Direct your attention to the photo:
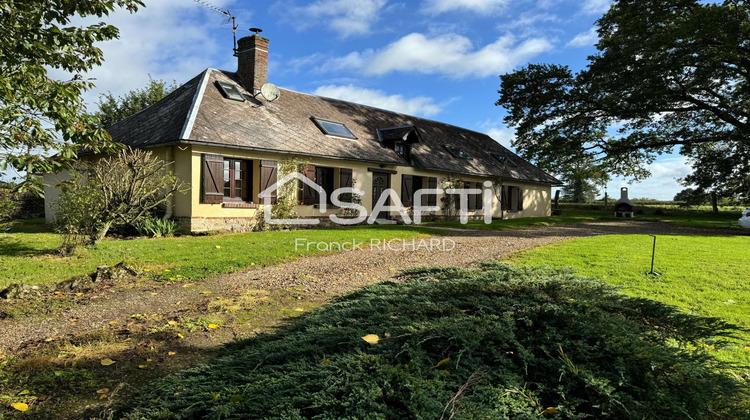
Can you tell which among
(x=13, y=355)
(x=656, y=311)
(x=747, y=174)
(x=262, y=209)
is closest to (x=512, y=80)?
(x=747, y=174)

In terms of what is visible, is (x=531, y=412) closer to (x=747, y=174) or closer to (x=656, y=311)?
(x=656, y=311)

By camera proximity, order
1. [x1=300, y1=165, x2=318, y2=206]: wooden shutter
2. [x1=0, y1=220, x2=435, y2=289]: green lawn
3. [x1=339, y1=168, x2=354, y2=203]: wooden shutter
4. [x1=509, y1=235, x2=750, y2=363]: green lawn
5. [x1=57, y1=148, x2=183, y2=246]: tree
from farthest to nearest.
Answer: [x1=339, y1=168, x2=354, y2=203]: wooden shutter
[x1=300, y1=165, x2=318, y2=206]: wooden shutter
[x1=57, y1=148, x2=183, y2=246]: tree
[x1=0, y1=220, x2=435, y2=289]: green lawn
[x1=509, y1=235, x2=750, y2=363]: green lawn

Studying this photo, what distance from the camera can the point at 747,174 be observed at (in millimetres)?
20672

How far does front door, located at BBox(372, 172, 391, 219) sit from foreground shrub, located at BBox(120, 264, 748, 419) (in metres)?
14.8

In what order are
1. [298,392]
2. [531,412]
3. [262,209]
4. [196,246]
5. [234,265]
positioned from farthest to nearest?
[262,209] < [196,246] < [234,265] < [298,392] < [531,412]

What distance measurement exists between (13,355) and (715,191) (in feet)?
96.6

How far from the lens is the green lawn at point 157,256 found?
6.89 m

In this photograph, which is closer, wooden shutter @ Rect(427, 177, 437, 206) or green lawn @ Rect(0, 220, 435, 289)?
green lawn @ Rect(0, 220, 435, 289)

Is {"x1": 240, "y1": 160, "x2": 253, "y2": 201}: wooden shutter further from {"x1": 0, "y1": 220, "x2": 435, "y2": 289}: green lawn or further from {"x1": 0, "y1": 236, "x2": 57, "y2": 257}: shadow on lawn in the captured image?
{"x1": 0, "y1": 236, "x2": 57, "y2": 257}: shadow on lawn

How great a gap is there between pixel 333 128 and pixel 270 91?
3003mm

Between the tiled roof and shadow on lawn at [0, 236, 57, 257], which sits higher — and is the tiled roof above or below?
above

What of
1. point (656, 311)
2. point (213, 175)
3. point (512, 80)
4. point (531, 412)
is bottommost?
point (531, 412)

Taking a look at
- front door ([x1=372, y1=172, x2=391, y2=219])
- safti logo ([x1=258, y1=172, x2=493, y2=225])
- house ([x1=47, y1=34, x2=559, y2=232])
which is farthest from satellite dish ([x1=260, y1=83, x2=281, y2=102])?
front door ([x1=372, y1=172, x2=391, y2=219])

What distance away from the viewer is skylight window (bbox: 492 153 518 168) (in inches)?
996
